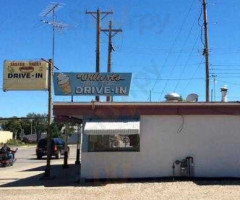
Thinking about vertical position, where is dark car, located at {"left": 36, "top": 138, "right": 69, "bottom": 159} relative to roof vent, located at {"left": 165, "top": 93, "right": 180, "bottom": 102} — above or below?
below

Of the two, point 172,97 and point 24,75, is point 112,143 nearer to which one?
point 172,97

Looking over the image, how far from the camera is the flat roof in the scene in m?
17.2

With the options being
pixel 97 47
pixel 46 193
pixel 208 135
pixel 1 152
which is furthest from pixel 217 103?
pixel 1 152

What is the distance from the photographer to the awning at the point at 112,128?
16562 mm

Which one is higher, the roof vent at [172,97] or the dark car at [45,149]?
the roof vent at [172,97]

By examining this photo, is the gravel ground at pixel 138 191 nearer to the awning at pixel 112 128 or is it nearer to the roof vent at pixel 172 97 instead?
the awning at pixel 112 128

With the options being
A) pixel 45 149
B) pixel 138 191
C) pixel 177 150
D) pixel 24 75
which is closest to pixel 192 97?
pixel 177 150

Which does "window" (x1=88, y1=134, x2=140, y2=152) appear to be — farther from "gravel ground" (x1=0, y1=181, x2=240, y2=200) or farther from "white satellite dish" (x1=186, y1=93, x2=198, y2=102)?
"white satellite dish" (x1=186, y1=93, x2=198, y2=102)

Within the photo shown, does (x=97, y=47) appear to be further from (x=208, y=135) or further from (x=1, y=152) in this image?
(x=208, y=135)

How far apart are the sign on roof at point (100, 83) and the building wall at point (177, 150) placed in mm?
2328

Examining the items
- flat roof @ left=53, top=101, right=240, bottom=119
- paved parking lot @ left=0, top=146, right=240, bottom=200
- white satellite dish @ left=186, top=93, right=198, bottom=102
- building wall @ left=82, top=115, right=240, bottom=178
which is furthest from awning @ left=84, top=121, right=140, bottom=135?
white satellite dish @ left=186, top=93, right=198, bottom=102

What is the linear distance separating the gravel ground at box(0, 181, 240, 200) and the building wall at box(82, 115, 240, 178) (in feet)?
3.55

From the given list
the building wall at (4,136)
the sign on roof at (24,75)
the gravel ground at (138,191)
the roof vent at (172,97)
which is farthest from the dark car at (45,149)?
the building wall at (4,136)

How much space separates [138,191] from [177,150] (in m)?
3.44
